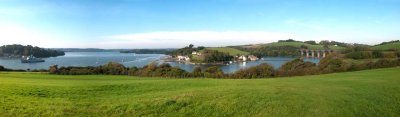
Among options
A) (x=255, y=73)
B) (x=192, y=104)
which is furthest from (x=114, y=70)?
(x=192, y=104)

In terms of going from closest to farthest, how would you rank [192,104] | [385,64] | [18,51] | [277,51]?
[192,104], [385,64], [18,51], [277,51]

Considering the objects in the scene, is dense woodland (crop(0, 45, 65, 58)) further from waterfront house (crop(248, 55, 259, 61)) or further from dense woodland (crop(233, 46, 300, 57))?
dense woodland (crop(233, 46, 300, 57))

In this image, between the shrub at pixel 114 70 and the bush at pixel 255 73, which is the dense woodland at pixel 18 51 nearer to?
the shrub at pixel 114 70

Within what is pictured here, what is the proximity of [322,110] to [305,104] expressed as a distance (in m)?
0.69

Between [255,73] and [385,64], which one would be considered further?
[255,73]

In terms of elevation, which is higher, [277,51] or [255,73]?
[277,51]

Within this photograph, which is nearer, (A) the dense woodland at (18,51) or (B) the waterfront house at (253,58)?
(A) the dense woodland at (18,51)

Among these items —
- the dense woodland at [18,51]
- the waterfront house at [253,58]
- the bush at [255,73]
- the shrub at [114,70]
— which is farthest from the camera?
the waterfront house at [253,58]

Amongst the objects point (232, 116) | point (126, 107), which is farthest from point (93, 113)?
point (232, 116)

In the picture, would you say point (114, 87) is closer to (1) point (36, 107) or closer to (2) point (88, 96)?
(2) point (88, 96)

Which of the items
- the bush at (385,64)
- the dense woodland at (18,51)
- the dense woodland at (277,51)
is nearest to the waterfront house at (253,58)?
the dense woodland at (277,51)

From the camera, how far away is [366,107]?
33.5 feet

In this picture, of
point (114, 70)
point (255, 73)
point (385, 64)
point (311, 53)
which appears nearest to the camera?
point (385, 64)

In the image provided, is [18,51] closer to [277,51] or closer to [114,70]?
[114,70]
